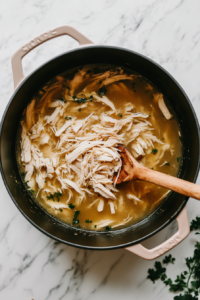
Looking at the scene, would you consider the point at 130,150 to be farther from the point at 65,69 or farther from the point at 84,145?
Result: the point at 65,69

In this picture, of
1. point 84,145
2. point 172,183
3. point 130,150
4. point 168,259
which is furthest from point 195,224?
point 84,145

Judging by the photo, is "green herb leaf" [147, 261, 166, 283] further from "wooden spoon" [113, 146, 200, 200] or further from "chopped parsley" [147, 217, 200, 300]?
"wooden spoon" [113, 146, 200, 200]

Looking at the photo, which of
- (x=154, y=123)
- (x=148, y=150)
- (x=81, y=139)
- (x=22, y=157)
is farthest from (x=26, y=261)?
(x=154, y=123)

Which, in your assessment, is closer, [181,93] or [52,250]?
[181,93]

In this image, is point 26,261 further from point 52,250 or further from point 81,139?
point 81,139

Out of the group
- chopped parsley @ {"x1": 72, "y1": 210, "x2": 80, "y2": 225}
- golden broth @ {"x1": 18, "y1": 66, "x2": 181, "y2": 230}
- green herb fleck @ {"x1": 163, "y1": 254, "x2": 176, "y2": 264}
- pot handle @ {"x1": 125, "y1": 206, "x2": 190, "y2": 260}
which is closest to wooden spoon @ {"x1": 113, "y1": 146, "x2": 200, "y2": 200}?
golden broth @ {"x1": 18, "y1": 66, "x2": 181, "y2": 230}

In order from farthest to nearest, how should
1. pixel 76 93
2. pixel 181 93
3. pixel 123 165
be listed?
1. pixel 76 93
2. pixel 123 165
3. pixel 181 93

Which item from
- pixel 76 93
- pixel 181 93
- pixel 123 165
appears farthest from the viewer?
pixel 76 93

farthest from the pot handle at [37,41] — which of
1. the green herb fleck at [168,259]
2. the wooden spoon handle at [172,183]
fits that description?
the green herb fleck at [168,259]
